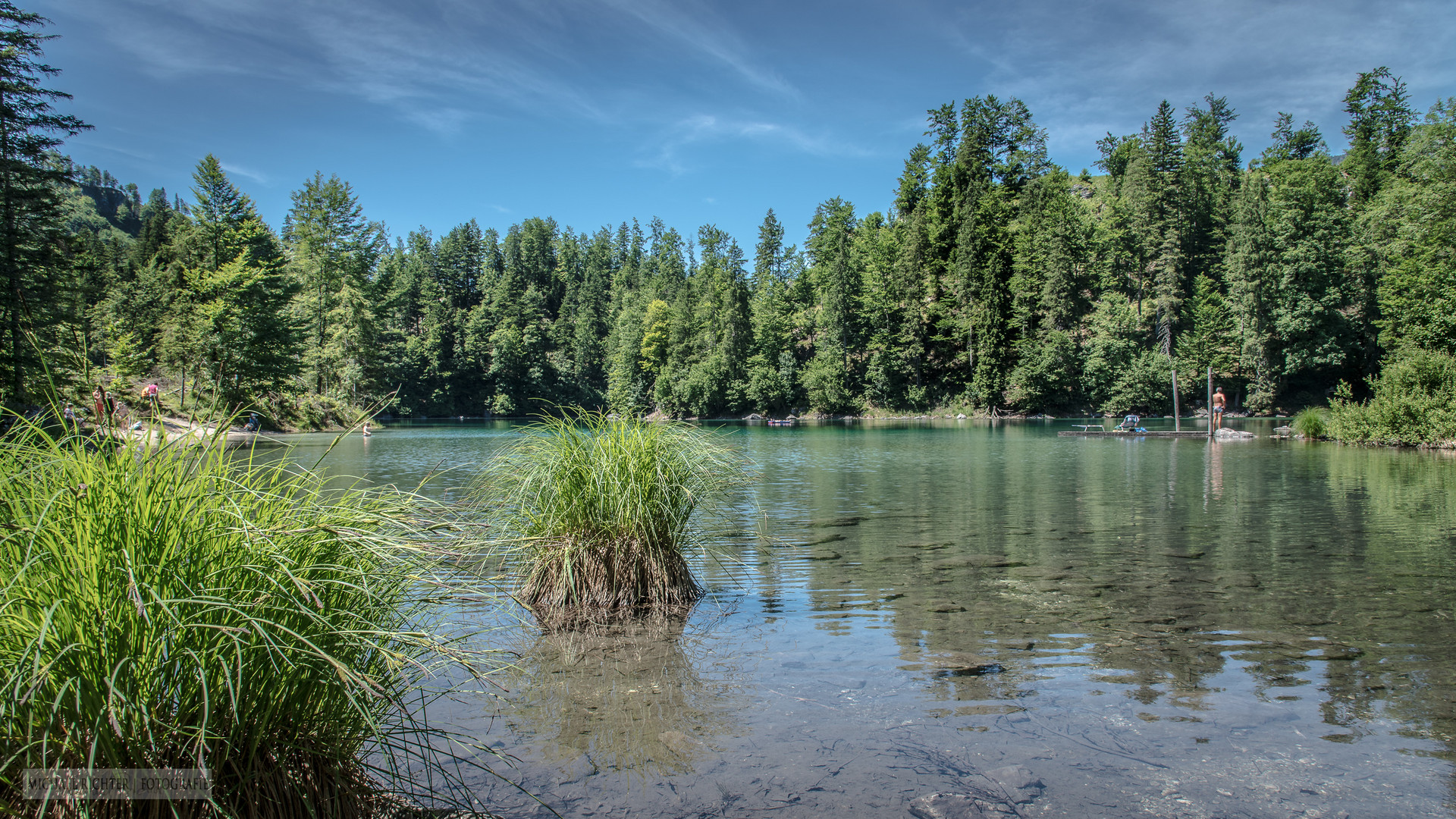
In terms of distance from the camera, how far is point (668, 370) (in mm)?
80438

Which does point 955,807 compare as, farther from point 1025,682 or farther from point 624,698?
point 624,698

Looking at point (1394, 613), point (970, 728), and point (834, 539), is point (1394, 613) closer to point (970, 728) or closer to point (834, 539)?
point (970, 728)

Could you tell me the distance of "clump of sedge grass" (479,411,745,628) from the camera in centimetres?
665

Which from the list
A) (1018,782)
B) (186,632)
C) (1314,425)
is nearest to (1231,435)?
(1314,425)

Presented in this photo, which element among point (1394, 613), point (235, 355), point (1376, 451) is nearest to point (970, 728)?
point (1394, 613)

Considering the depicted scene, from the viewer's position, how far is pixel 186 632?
2180 millimetres

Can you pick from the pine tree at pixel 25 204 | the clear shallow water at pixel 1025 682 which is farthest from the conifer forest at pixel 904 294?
the clear shallow water at pixel 1025 682

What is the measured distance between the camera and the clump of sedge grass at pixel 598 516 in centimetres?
665

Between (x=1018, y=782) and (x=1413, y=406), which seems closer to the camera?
(x=1018, y=782)

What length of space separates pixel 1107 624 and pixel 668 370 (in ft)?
245

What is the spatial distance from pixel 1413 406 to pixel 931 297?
174 ft

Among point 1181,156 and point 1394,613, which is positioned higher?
point 1181,156

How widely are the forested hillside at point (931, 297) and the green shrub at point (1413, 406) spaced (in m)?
7.41

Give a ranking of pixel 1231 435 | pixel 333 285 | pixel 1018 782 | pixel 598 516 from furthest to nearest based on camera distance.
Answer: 1. pixel 333 285
2. pixel 1231 435
3. pixel 598 516
4. pixel 1018 782
